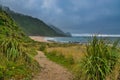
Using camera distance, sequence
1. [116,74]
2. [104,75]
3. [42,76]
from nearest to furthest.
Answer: [116,74], [104,75], [42,76]

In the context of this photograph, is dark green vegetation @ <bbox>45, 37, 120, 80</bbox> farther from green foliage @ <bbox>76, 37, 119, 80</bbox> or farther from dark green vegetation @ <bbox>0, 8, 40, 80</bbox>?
dark green vegetation @ <bbox>0, 8, 40, 80</bbox>

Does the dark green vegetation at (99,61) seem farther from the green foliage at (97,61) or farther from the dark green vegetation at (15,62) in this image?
the dark green vegetation at (15,62)

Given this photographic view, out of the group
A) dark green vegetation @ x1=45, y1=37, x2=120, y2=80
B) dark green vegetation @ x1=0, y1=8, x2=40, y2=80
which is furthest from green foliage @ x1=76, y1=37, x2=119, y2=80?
dark green vegetation @ x1=0, y1=8, x2=40, y2=80

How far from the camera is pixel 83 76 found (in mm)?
16828

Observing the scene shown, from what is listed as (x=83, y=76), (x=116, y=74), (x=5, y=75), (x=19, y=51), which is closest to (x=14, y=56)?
(x=19, y=51)

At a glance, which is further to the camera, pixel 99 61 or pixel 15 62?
pixel 15 62

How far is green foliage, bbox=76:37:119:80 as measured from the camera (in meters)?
16.5

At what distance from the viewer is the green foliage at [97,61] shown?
16.5 m

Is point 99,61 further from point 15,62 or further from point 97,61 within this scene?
point 15,62

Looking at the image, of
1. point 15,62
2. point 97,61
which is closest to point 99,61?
point 97,61

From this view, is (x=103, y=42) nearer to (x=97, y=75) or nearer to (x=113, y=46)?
(x=113, y=46)

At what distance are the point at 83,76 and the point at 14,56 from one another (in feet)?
18.0

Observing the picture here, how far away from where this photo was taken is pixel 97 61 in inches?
658

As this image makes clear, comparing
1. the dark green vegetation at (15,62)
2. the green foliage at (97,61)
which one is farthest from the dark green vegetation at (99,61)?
the dark green vegetation at (15,62)
